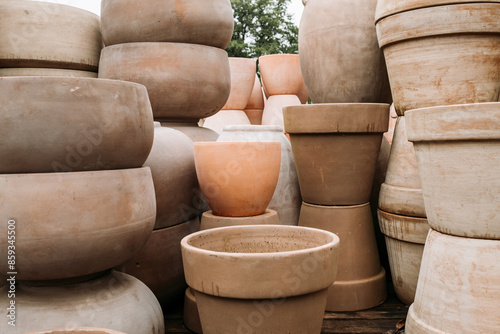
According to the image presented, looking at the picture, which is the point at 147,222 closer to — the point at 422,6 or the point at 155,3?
the point at 155,3

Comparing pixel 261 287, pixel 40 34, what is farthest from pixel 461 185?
pixel 40 34

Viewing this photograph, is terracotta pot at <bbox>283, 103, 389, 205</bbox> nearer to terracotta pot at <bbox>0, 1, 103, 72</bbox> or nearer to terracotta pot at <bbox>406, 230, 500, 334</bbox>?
terracotta pot at <bbox>406, 230, 500, 334</bbox>

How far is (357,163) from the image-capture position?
223 cm

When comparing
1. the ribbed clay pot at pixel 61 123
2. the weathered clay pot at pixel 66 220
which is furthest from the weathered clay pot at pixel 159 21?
the weathered clay pot at pixel 66 220

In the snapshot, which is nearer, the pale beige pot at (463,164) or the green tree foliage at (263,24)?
the pale beige pot at (463,164)

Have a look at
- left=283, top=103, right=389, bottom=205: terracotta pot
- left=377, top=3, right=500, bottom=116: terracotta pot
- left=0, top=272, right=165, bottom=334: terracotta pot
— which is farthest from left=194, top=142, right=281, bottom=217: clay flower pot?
left=377, top=3, right=500, bottom=116: terracotta pot

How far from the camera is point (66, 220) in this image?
123cm

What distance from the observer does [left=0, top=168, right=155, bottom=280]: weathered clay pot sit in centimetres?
121

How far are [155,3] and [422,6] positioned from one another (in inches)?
48.0

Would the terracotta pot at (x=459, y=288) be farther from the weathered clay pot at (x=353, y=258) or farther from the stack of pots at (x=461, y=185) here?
the weathered clay pot at (x=353, y=258)

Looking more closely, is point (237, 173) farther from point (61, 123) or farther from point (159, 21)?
point (159, 21)

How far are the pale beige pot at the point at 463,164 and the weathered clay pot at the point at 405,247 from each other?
0.50 m

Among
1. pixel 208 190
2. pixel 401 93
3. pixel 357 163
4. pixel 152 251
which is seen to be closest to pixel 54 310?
pixel 152 251

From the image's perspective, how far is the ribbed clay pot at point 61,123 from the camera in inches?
48.1
